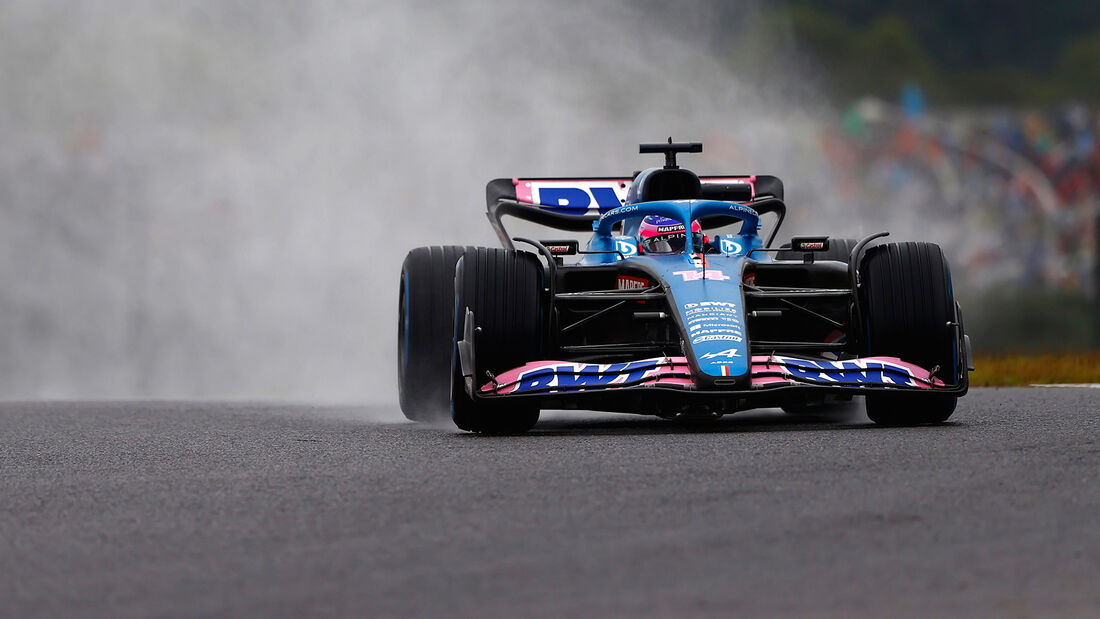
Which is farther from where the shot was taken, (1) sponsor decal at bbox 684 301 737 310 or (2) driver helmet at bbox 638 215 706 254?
(2) driver helmet at bbox 638 215 706 254

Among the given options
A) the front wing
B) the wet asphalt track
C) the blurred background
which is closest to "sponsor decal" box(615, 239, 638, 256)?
the front wing

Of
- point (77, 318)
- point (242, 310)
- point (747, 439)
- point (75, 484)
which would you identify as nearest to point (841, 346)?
point (747, 439)

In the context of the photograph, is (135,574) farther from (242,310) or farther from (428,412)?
(242,310)

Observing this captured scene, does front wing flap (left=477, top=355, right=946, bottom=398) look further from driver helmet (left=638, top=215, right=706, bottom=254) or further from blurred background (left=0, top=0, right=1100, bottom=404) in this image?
blurred background (left=0, top=0, right=1100, bottom=404)

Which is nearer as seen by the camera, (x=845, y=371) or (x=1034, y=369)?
(x=845, y=371)

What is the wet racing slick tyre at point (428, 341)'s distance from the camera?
10.4 m

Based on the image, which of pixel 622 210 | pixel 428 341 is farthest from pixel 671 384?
pixel 622 210

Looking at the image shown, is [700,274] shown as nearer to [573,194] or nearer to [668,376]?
[668,376]

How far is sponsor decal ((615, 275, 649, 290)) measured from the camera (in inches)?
390

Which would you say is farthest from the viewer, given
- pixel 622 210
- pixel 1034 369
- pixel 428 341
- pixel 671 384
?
pixel 1034 369

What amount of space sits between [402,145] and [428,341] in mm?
12369

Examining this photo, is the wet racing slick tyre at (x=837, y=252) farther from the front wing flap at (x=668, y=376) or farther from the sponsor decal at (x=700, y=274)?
the front wing flap at (x=668, y=376)

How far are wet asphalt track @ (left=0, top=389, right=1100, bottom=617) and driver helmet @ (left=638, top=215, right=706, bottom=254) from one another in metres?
2.10

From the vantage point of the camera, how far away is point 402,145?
73.7ft
